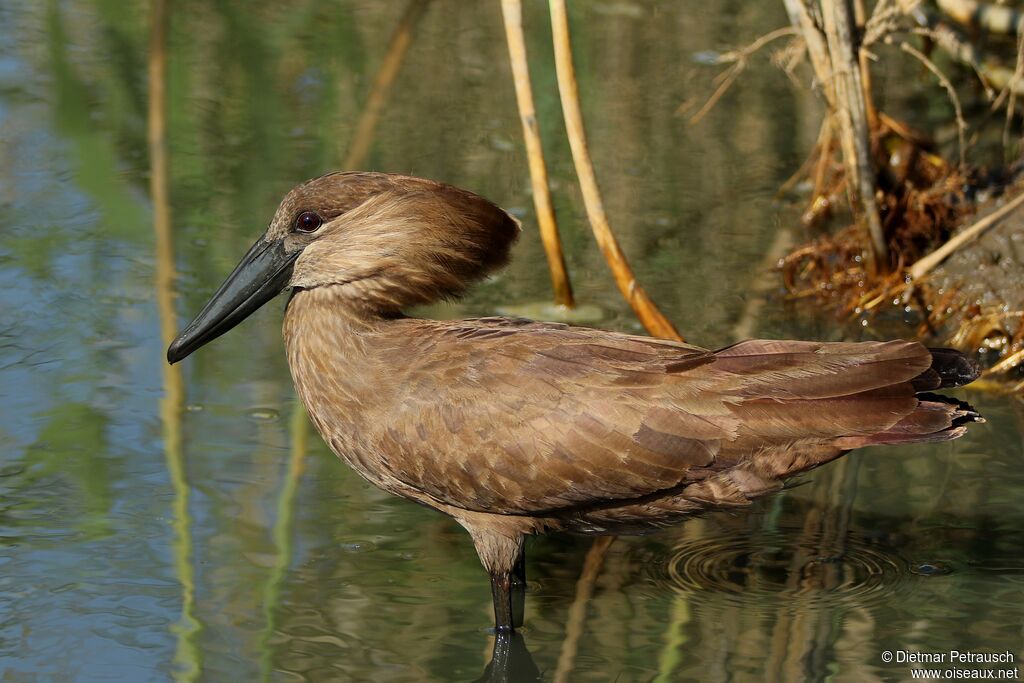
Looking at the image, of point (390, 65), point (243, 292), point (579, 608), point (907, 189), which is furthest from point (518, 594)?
point (907, 189)

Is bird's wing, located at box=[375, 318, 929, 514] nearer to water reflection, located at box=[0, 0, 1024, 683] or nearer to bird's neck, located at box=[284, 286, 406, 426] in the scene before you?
bird's neck, located at box=[284, 286, 406, 426]

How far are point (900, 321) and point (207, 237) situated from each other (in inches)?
109

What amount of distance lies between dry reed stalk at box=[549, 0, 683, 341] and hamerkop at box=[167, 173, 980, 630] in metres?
0.91

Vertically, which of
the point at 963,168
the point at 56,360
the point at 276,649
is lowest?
the point at 276,649

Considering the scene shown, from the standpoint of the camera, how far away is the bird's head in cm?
386

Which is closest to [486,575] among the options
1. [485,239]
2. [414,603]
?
[414,603]

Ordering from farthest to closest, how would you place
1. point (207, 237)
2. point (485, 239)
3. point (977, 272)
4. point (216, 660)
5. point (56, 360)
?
point (207, 237)
point (977, 272)
point (56, 360)
point (485, 239)
point (216, 660)

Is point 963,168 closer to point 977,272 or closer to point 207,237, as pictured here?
point 977,272

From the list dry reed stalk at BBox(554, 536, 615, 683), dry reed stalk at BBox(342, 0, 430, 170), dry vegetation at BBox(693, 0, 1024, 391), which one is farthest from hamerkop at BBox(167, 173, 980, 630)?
dry vegetation at BBox(693, 0, 1024, 391)

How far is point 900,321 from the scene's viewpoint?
5555mm

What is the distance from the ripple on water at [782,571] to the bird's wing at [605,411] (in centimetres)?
58

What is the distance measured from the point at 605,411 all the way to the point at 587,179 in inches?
54.0

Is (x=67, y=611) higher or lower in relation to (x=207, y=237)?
lower

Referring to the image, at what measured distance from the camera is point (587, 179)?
15.7 feet
